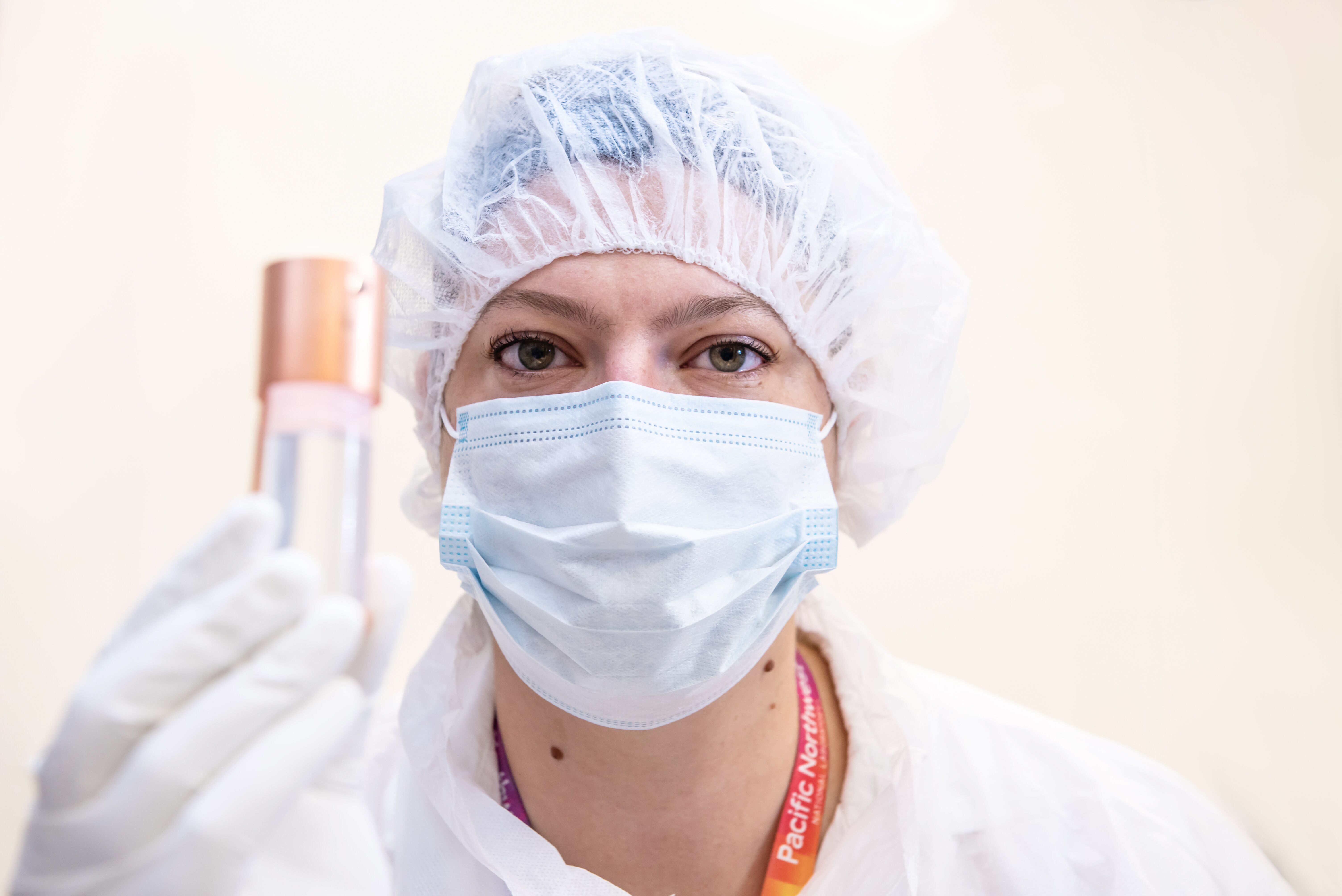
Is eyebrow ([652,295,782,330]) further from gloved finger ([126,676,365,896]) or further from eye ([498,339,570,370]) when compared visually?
gloved finger ([126,676,365,896])

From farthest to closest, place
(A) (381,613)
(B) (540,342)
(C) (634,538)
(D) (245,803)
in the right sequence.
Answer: (B) (540,342) → (C) (634,538) → (A) (381,613) → (D) (245,803)

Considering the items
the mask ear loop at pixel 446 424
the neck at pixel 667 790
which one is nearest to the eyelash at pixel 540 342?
the mask ear loop at pixel 446 424

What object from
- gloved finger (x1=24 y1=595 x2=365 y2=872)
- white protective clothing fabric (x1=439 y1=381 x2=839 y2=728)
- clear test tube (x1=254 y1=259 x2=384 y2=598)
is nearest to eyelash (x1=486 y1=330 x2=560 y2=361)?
white protective clothing fabric (x1=439 y1=381 x2=839 y2=728)

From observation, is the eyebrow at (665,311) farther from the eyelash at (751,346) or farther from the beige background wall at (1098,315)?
the beige background wall at (1098,315)

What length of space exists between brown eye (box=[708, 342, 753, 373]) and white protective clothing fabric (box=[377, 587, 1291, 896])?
64 centimetres

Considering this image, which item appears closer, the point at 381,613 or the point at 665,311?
the point at 381,613

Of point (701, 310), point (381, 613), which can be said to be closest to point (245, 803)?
point (381, 613)

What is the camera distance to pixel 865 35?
205 cm

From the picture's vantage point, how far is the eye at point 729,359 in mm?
1402

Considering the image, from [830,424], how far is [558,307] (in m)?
0.53

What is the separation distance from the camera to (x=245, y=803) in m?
0.77

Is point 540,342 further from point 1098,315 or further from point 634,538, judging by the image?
point 1098,315

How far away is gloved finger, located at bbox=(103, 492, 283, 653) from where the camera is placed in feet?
2.62

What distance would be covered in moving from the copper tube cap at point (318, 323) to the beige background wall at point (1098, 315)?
3.66 ft
